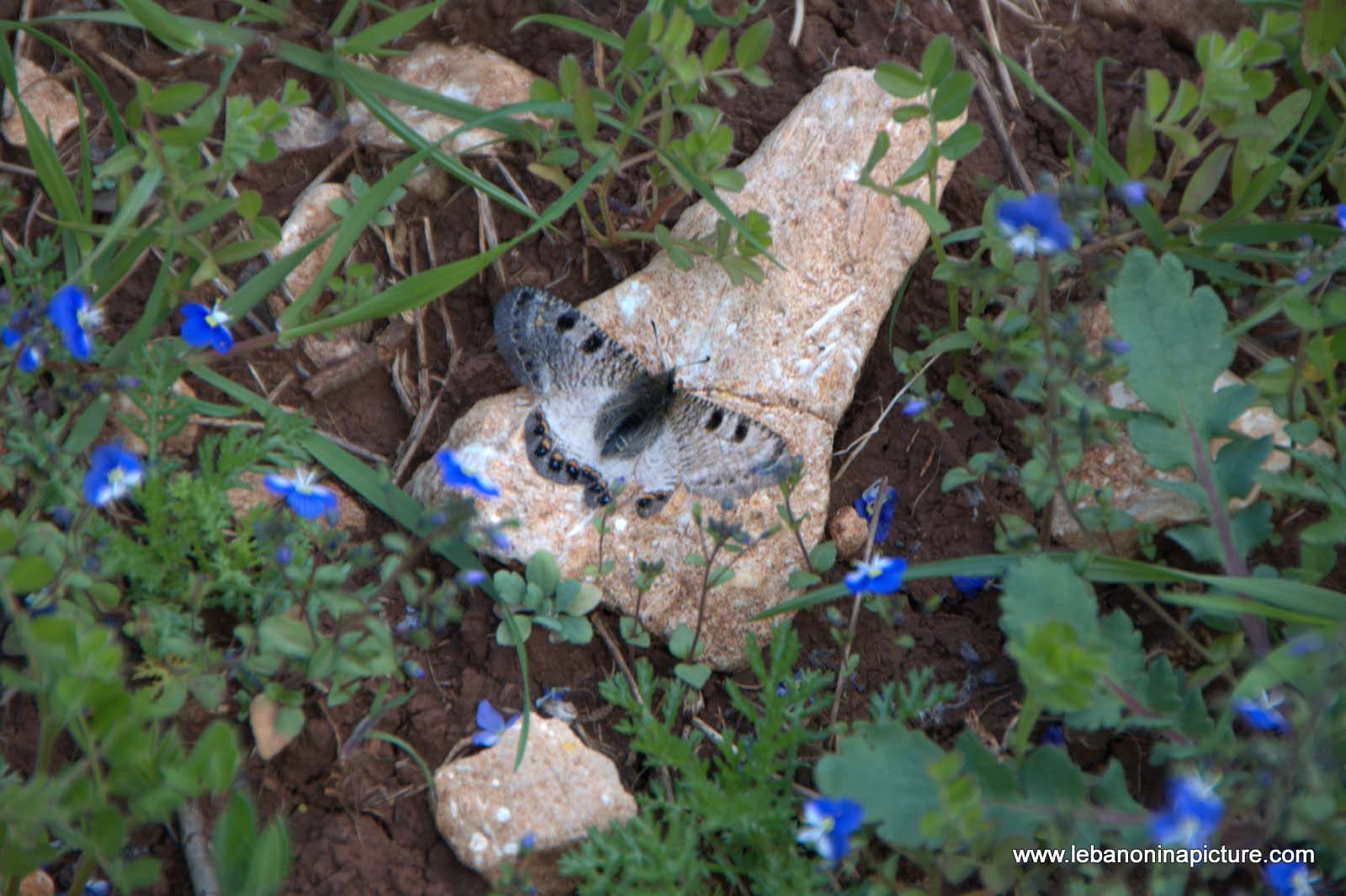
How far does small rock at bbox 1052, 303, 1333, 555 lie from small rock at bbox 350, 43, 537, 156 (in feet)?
6.59

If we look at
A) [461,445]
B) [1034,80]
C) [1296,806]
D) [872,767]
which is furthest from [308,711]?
[1034,80]

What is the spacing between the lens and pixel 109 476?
255cm

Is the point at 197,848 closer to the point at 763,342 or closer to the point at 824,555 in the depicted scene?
the point at 824,555

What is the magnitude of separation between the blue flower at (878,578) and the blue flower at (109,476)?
67.7 inches

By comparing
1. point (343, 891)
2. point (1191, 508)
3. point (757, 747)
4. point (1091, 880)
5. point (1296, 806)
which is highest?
point (1296, 806)

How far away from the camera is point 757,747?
107 inches

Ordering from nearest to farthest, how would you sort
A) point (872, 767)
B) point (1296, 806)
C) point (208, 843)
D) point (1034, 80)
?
1. point (1296, 806)
2. point (872, 767)
3. point (208, 843)
4. point (1034, 80)

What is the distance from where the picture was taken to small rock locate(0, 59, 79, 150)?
350 centimetres

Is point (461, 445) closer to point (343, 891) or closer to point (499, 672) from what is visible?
point (499, 672)

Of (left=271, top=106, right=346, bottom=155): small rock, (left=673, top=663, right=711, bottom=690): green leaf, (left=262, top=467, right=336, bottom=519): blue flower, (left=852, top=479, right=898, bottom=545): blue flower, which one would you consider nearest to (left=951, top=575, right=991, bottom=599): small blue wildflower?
(left=852, top=479, right=898, bottom=545): blue flower

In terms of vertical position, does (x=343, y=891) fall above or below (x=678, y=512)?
below

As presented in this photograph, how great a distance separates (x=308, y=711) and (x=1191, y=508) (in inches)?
97.5

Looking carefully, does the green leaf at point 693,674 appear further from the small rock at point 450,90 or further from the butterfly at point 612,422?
the small rock at point 450,90

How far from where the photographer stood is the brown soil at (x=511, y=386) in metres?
2.85
